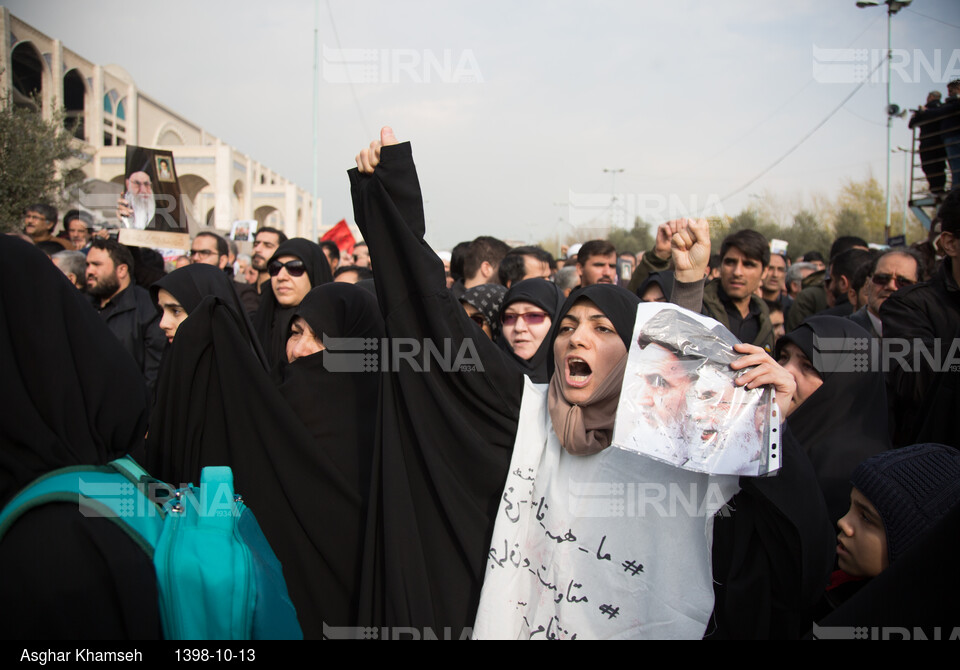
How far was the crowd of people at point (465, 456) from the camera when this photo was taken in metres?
1.26

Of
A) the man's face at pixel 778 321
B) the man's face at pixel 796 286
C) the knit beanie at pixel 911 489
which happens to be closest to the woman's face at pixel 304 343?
the knit beanie at pixel 911 489

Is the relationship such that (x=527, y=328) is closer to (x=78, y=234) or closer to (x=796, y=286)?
(x=796, y=286)

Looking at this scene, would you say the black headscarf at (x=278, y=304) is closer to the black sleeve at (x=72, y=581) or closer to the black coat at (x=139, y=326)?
the black coat at (x=139, y=326)

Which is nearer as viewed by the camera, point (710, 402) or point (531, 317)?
point (710, 402)

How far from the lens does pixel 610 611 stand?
5.69 ft

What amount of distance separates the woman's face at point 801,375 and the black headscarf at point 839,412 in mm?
32

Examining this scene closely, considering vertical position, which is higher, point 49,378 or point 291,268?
point 291,268

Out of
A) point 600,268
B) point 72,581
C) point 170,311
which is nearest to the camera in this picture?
point 72,581

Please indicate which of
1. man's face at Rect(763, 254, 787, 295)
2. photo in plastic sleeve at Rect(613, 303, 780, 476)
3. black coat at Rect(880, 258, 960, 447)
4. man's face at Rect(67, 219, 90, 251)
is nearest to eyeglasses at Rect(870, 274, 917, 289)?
black coat at Rect(880, 258, 960, 447)

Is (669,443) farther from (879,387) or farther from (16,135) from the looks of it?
(16,135)

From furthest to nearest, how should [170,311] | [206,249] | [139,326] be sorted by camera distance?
[206,249]
[139,326]
[170,311]

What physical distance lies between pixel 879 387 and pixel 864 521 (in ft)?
3.17

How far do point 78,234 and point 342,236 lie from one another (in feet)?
11.2

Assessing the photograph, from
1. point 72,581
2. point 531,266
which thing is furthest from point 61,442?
point 531,266
